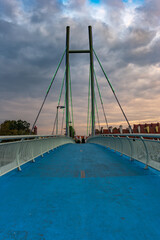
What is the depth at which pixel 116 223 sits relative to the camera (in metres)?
3.01

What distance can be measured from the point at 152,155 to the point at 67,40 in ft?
118

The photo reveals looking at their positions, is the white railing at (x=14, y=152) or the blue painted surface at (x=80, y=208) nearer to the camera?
the blue painted surface at (x=80, y=208)

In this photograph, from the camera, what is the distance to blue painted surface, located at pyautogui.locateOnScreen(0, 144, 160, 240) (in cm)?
278

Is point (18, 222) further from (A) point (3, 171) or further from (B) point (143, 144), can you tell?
(B) point (143, 144)

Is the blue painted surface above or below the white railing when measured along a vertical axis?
below

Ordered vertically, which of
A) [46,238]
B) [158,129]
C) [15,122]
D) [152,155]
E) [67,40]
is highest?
[67,40]

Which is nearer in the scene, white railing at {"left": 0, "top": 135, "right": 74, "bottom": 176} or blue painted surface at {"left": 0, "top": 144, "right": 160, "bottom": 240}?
blue painted surface at {"left": 0, "top": 144, "right": 160, "bottom": 240}

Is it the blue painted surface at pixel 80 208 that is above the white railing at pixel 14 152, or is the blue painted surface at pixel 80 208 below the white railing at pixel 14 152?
below

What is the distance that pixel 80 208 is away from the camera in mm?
3551

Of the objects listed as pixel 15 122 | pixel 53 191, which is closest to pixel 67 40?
pixel 53 191

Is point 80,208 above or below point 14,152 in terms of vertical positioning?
below

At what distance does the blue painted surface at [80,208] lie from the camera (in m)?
2.78

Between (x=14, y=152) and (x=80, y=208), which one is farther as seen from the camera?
(x=14, y=152)

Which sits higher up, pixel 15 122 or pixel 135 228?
pixel 15 122
